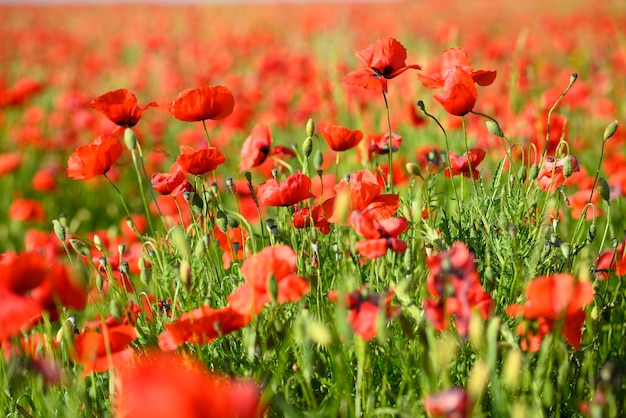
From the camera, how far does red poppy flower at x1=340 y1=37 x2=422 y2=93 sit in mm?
1576

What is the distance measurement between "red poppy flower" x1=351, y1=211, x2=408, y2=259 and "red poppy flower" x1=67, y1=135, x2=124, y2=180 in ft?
2.10

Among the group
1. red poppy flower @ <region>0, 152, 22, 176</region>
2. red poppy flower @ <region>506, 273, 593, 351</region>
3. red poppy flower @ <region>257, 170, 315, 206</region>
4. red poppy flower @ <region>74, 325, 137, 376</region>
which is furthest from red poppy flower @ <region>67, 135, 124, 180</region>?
red poppy flower @ <region>0, 152, 22, 176</region>

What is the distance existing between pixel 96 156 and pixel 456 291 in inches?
35.2

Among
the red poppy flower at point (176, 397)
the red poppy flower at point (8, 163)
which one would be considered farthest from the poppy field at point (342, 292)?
the red poppy flower at point (8, 163)

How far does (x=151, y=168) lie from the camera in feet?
12.9

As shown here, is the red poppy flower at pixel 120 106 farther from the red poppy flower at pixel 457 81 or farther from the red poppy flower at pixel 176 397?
the red poppy flower at pixel 176 397

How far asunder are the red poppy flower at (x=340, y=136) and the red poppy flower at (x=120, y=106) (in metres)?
0.44

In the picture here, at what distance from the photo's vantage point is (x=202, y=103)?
1.61 m

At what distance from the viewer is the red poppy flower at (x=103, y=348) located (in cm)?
114

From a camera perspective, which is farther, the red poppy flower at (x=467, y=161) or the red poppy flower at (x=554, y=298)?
the red poppy flower at (x=467, y=161)

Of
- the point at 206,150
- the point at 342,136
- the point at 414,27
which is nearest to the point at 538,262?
the point at 342,136

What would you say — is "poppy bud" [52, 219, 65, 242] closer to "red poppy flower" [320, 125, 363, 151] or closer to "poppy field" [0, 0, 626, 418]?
"poppy field" [0, 0, 626, 418]

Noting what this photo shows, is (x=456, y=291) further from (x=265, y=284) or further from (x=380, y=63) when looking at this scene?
(x=380, y=63)

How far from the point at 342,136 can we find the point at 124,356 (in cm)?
83
